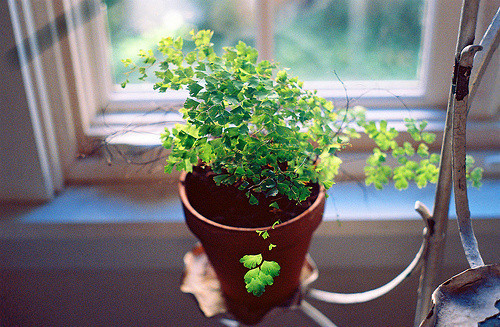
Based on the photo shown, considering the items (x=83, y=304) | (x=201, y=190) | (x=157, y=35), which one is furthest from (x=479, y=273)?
(x=83, y=304)

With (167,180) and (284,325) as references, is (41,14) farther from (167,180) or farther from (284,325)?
(284,325)

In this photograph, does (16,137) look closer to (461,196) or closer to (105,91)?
(105,91)

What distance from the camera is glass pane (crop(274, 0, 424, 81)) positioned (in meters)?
1.07

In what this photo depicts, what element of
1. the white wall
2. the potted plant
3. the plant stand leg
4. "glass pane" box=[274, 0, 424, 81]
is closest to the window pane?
"glass pane" box=[274, 0, 424, 81]

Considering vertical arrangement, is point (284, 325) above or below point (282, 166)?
below

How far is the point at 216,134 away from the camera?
22.8 inches

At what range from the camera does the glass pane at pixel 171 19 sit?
41.6 inches

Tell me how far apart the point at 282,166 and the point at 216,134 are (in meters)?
0.21

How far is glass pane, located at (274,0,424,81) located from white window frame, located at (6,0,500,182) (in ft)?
0.15

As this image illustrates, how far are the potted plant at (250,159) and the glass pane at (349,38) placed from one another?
42cm

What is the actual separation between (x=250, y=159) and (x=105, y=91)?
0.67 m

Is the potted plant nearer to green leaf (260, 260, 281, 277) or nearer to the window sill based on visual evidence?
green leaf (260, 260, 281, 277)

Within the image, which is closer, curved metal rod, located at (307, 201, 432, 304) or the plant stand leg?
the plant stand leg

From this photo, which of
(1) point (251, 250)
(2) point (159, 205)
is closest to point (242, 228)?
(1) point (251, 250)
